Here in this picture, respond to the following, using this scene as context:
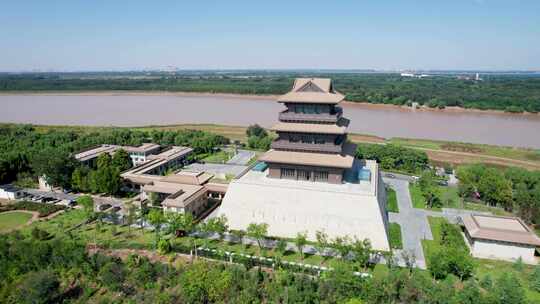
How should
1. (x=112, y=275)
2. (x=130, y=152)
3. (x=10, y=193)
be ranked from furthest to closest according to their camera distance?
(x=130, y=152) → (x=10, y=193) → (x=112, y=275)

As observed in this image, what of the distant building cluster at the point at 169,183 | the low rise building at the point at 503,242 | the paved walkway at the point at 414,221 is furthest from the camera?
the distant building cluster at the point at 169,183

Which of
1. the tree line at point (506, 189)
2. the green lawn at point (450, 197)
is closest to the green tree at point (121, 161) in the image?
the green lawn at point (450, 197)

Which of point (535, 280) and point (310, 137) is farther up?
point (310, 137)

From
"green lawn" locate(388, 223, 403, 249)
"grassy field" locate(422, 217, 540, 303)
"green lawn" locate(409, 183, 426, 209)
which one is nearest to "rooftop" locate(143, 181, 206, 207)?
"green lawn" locate(388, 223, 403, 249)

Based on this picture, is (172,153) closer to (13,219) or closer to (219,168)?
(219,168)

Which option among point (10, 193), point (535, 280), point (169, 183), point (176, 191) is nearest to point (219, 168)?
point (169, 183)

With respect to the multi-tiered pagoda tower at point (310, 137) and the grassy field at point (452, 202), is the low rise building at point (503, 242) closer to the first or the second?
the grassy field at point (452, 202)

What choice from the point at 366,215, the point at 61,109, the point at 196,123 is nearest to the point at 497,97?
the point at 196,123
